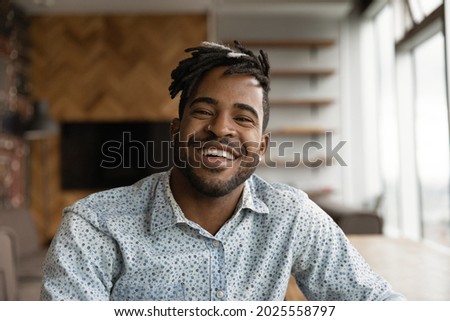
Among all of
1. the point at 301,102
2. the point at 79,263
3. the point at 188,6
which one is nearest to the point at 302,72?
the point at 301,102

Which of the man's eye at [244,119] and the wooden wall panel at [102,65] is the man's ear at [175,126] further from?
the wooden wall panel at [102,65]

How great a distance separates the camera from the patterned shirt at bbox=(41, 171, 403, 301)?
758mm

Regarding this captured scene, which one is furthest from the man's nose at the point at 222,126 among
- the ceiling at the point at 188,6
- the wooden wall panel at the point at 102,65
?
the wooden wall panel at the point at 102,65

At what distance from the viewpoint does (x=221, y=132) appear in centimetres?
79

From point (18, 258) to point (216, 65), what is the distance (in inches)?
84.6

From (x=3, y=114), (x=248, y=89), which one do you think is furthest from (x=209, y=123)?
(x=3, y=114)

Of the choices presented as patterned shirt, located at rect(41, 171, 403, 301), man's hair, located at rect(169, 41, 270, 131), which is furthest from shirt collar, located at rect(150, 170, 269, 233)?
man's hair, located at rect(169, 41, 270, 131)

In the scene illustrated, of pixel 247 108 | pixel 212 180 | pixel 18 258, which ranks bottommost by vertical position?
pixel 18 258

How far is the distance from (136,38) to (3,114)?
137 cm

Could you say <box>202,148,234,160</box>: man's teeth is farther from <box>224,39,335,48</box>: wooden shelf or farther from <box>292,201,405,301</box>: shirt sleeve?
<box>224,39,335,48</box>: wooden shelf

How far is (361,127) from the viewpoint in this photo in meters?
4.64

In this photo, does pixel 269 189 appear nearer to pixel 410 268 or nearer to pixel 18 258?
pixel 410 268
